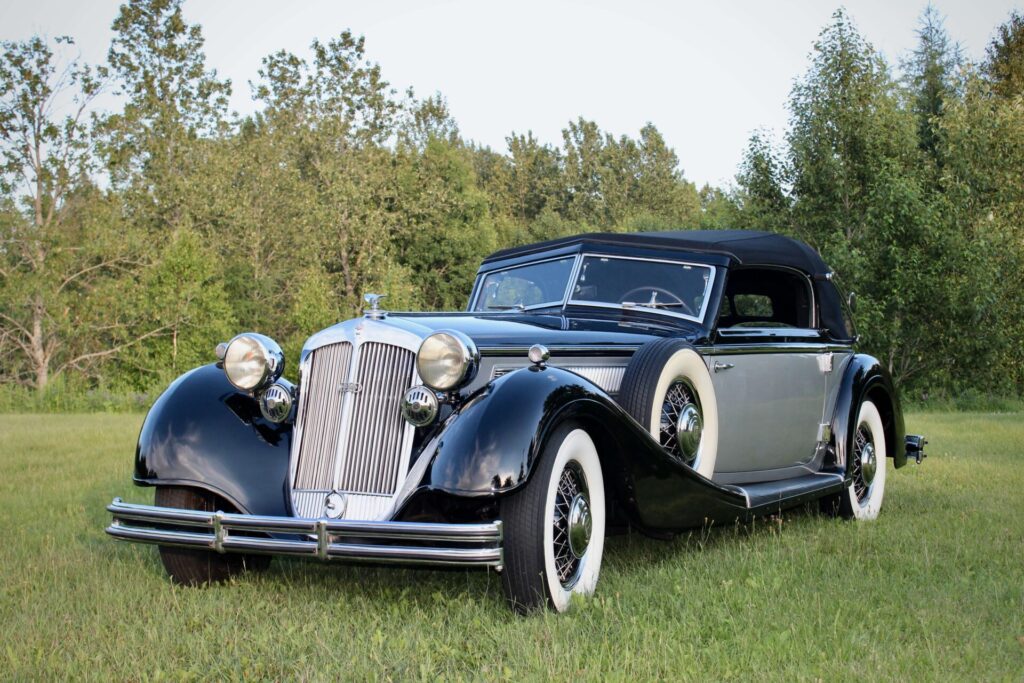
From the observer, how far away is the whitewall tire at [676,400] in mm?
4590

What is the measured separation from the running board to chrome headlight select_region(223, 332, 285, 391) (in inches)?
89.3

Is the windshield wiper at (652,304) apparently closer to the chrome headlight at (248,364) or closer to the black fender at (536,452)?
the black fender at (536,452)

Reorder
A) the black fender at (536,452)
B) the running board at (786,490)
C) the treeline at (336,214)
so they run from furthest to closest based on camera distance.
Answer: the treeline at (336,214) < the running board at (786,490) < the black fender at (536,452)

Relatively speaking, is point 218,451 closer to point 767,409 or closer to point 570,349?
point 570,349

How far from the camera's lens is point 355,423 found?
4.11 meters

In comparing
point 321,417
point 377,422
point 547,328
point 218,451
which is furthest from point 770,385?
point 218,451

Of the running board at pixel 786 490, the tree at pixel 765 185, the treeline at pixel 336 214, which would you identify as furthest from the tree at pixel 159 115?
the running board at pixel 786 490

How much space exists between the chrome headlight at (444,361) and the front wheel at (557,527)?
456 millimetres

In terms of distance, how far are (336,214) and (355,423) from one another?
29.6 metres

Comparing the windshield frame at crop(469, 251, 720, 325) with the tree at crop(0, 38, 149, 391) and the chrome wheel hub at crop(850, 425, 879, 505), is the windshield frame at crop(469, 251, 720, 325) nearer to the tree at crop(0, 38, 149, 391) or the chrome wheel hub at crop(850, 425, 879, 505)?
the chrome wheel hub at crop(850, 425, 879, 505)

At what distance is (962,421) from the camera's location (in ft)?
47.6

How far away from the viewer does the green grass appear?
328 centimetres

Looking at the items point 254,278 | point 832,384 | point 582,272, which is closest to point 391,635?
point 582,272

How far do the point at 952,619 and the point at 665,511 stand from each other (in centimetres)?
122
